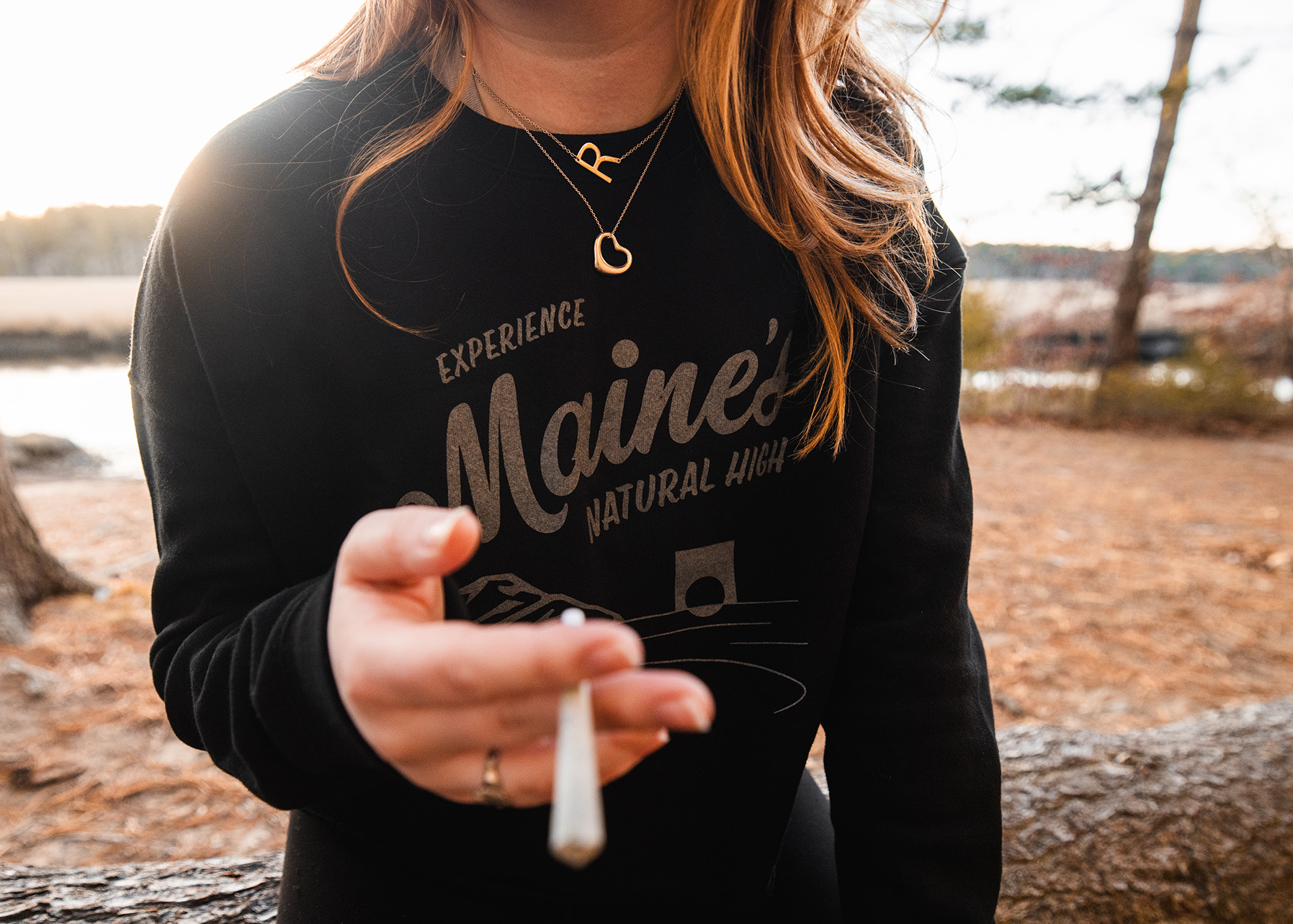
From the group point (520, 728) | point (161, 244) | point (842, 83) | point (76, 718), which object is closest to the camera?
point (520, 728)

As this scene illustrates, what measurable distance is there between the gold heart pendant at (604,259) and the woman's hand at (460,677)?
18.8 inches

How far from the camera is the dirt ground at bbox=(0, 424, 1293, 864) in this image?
2012mm

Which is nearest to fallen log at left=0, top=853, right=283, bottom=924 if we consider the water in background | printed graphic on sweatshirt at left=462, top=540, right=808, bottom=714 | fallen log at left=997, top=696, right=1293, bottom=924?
printed graphic on sweatshirt at left=462, top=540, right=808, bottom=714

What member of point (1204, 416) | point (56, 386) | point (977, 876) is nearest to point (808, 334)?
point (977, 876)

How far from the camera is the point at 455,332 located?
0.82 metres

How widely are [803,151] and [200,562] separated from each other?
0.88m

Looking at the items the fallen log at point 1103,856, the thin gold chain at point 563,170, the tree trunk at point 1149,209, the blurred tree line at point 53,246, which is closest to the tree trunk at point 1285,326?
the tree trunk at point 1149,209

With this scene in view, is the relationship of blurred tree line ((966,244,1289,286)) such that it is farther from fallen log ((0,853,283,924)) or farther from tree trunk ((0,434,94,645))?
fallen log ((0,853,283,924))

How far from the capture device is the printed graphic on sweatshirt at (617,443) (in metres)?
0.83

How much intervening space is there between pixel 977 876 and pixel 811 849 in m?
0.25

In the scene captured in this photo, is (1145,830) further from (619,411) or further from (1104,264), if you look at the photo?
(1104,264)

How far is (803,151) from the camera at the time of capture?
0.91m

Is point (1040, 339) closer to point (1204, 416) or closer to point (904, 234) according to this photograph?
point (1204, 416)

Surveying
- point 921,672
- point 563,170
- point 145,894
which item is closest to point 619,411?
point 563,170
